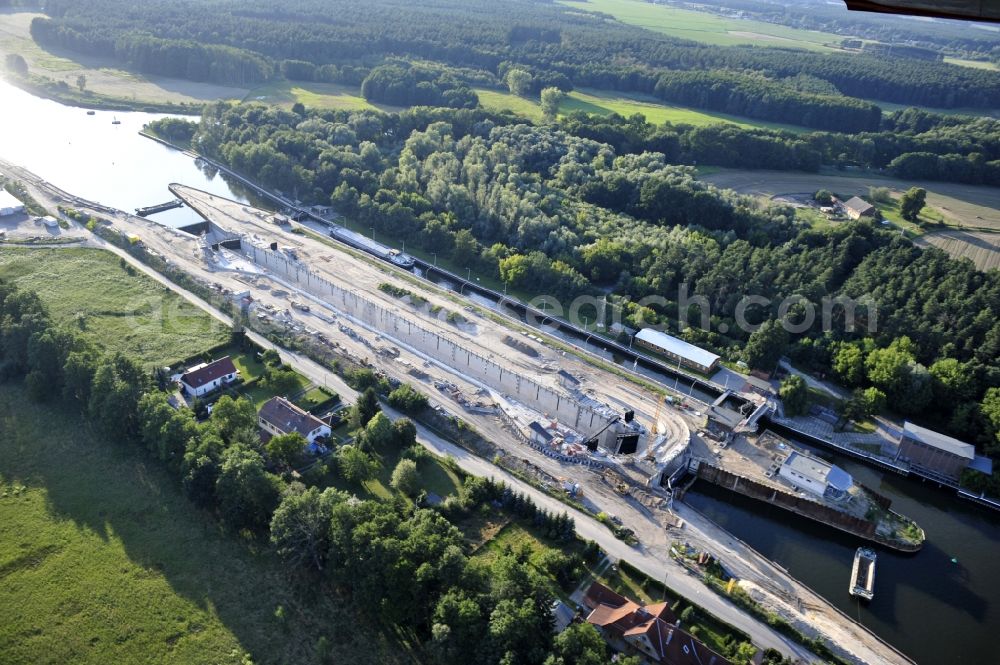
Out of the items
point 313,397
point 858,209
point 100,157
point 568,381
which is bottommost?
point 313,397

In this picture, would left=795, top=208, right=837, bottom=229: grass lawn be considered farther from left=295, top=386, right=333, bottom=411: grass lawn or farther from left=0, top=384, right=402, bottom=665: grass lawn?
left=0, top=384, right=402, bottom=665: grass lawn

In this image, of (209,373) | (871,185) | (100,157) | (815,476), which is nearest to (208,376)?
(209,373)

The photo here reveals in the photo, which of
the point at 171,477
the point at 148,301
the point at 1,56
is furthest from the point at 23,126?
the point at 171,477

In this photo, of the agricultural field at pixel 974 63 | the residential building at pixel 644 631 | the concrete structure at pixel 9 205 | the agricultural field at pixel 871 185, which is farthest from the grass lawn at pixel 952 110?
the concrete structure at pixel 9 205

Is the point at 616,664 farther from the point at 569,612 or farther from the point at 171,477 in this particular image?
the point at 171,477

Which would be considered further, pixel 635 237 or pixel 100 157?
pixel 100 157

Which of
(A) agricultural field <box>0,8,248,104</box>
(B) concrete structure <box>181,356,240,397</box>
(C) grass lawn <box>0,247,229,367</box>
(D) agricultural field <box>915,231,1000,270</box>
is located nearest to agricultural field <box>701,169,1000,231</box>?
(D) agricultural field <box>915,231,1000,270</box>

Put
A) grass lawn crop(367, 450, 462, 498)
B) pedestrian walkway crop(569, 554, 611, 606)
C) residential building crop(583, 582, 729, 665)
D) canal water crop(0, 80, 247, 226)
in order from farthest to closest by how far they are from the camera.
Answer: canal water crop(0, 80, 247, 226) < grass lawn crop(367, 450, 462, 498) < pedestrian walkway crop(569, 554, 611, 606) < residential building crop(583, 582, 729, 665)

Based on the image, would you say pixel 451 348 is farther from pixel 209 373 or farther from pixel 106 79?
pixel 106 79
